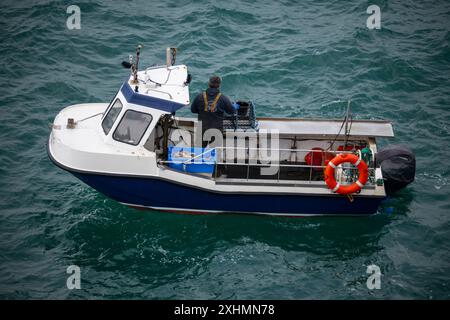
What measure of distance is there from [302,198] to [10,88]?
10.5 m

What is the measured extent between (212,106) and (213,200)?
87.5 inches

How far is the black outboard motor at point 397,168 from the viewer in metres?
14.3

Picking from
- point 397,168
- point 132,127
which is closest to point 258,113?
point 397,168

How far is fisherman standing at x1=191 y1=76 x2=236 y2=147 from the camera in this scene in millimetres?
13906

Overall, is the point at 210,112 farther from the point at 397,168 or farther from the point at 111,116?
the point at 397,168

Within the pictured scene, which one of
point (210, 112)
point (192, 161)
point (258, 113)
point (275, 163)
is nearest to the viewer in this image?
point (192, 161)

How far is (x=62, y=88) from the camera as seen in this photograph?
19.0m

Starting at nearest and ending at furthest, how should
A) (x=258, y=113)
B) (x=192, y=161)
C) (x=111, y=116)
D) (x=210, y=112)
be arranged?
(x=192, y=161), (x=111, y=116), (x=210, y=112), (x=258, y=113)

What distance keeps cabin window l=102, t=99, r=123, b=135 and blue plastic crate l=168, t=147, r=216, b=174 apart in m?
1.48

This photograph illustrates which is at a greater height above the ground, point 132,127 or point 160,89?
point 160,89

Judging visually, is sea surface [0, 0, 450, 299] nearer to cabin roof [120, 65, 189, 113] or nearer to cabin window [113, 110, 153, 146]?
cabin window [113, 110, 153, 146]

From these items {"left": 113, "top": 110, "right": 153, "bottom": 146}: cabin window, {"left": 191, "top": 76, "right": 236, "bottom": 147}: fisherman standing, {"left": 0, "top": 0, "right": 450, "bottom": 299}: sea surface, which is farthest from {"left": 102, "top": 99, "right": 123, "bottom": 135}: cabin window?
{"left": 0, "top": 0, "right": 450, "bottom": 299}: sea surface

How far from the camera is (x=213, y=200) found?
46.0 feet

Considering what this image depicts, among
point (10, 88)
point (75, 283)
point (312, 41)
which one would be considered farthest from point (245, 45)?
point (75, 283)
